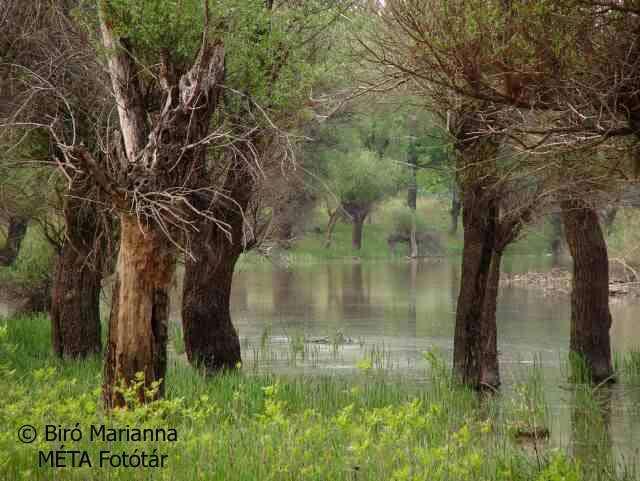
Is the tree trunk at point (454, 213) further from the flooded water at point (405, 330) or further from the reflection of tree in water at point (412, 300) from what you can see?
the flooded water at point (405, 330)

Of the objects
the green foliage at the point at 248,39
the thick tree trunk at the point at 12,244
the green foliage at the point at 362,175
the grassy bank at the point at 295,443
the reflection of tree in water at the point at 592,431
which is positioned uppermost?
the green foliage at the point at 362,175

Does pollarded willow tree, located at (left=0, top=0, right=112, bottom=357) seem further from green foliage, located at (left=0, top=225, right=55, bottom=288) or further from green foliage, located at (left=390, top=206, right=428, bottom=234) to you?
green foliage, located at (left=390, top=206, right=428, bottom=234)

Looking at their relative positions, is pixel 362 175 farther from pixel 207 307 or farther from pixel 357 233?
pixel 207 307

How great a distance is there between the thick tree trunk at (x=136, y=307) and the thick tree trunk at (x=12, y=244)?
14.3m

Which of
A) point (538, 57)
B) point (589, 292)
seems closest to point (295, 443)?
point (538, 57)

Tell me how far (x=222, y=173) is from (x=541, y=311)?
18.0 meters

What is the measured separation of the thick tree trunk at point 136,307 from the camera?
11.4 meters

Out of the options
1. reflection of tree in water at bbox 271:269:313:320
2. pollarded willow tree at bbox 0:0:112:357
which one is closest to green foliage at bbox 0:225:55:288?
pollarded willow tree at bbox 0:0:112:357

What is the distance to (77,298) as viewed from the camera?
55.9ft

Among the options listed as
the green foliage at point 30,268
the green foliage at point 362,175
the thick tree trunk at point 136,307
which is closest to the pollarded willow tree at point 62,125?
the thick tree trunk at point 136,307

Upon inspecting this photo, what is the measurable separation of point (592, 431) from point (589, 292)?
4.97 m

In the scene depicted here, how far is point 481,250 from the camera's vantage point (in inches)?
615

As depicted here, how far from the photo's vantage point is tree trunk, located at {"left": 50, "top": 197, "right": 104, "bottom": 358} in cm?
1677

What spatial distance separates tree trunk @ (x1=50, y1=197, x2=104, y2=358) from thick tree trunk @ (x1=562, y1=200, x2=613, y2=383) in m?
7.87
